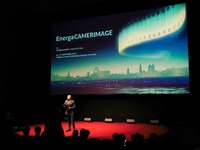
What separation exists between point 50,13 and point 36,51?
1.63 meters

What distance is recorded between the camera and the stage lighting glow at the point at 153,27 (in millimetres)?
5789

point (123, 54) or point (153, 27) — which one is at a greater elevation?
point (153, 27)

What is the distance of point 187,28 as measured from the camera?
18.8 feet

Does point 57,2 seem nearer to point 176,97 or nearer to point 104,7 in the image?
point 104,7

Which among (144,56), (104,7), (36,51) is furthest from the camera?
(36,51)

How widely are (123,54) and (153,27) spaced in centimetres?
125

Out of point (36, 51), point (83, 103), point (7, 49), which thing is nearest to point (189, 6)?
point (83, 103)

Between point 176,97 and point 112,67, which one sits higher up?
point 112,67

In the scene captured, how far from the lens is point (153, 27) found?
6062 millimetres

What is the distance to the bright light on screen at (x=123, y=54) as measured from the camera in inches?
227

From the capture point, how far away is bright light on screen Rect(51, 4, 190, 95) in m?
5.77

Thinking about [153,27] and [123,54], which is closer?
[153,27]

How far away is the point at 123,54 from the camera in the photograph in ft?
21.0

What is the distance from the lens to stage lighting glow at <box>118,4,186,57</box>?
19.0 ft
